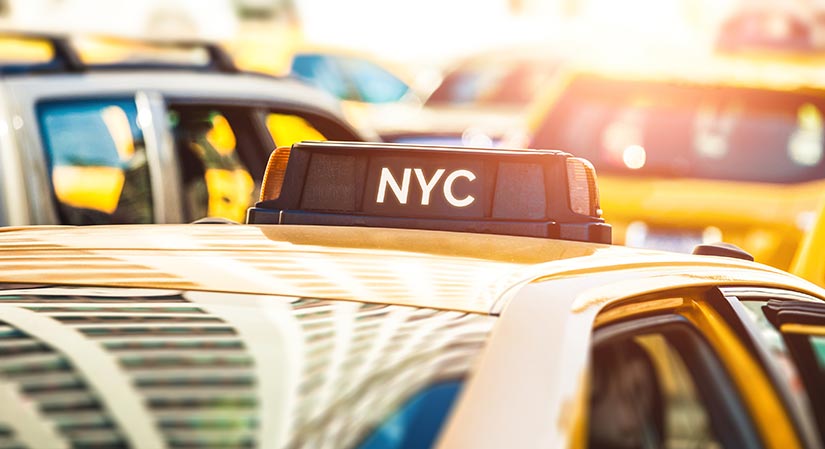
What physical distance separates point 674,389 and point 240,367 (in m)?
1.14

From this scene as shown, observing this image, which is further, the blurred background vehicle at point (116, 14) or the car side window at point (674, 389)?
the blurred background vehicle at point (116, 14)

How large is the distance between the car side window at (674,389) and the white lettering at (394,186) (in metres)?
0.72

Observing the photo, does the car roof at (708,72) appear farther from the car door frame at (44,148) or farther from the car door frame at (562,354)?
the car door frame at (562,354)

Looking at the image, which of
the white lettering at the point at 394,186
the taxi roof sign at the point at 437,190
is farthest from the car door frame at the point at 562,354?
the white lettering at the point at 394,186

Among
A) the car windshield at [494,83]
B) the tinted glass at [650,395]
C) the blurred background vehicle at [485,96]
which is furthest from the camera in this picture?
the car windshield at [494,83]

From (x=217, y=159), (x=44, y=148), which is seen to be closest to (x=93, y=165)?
(x=217, y=159)

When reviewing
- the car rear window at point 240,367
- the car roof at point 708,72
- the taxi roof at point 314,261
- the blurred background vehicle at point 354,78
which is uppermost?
the taxi roof at point 314,261

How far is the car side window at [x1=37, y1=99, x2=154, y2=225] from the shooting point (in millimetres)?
6020

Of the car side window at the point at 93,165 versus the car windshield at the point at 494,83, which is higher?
the car side window at the point at 93,165

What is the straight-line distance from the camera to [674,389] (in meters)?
3.31

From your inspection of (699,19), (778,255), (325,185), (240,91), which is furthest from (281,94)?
(699,19)

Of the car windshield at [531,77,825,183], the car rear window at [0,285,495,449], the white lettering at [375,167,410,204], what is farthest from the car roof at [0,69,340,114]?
the car rear window at [0,285,495,449]

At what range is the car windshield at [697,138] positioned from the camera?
7.90 m

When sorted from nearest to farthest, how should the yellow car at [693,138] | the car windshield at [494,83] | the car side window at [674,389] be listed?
the car side window at [674,389] < the yellow car at [693,138] < the car windshield at [494,83]
